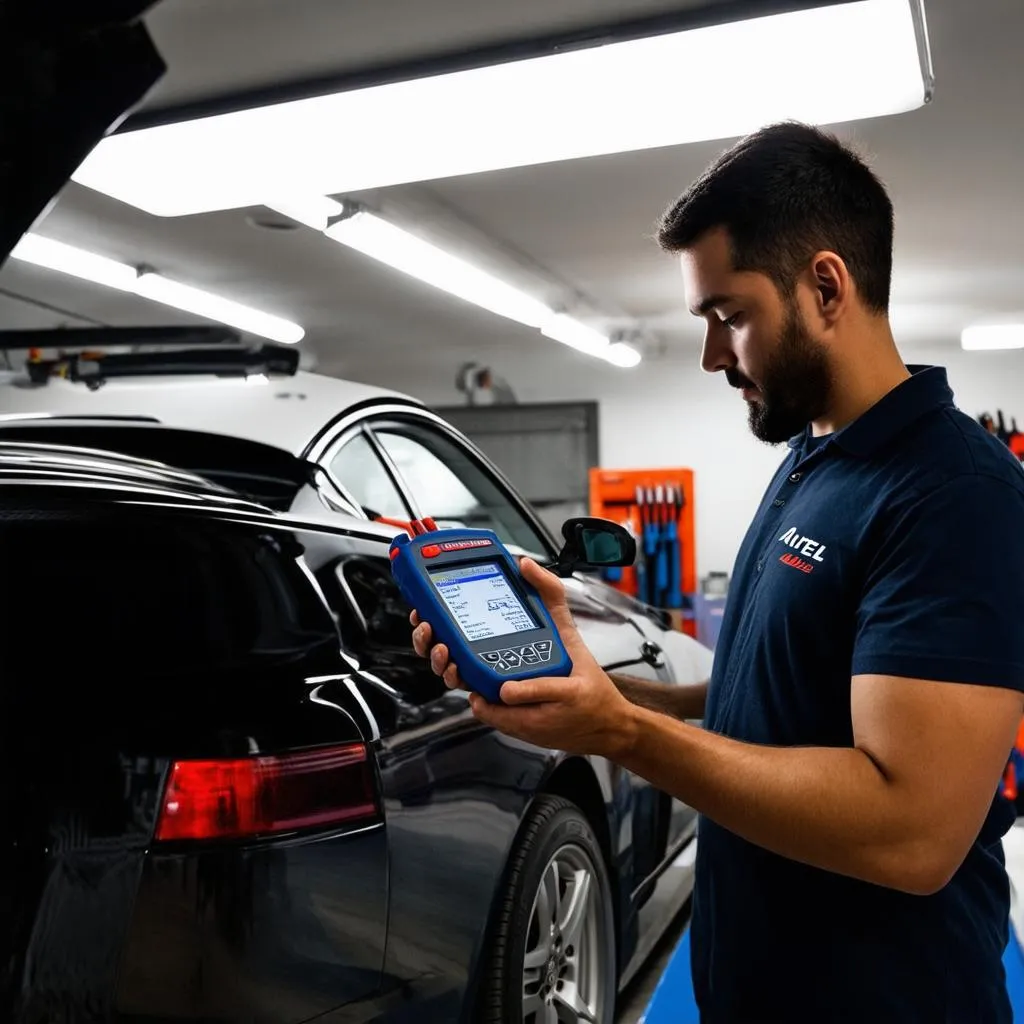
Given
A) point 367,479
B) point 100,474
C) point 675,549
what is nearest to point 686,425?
point 675,549

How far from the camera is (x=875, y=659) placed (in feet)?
3.59

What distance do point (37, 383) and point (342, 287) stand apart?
5.37 m

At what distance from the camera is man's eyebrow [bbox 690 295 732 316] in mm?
1328

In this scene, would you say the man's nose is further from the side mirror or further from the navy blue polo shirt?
the side mirror

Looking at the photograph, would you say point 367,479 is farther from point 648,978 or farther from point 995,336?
point 995,336

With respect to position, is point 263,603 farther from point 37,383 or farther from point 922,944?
point 37,383

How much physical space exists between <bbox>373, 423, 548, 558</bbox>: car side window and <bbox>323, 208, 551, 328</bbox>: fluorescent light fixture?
2.23 meters

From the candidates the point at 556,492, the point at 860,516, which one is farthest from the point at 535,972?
the point at 556,492

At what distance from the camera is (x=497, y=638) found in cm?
114

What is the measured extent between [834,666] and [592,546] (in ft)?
2.12

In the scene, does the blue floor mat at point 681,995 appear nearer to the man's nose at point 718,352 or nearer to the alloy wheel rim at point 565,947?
the alloy wheel rim at point 565,947

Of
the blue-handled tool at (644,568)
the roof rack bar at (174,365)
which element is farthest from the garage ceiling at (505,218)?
the blue-handled tool at (644,568)

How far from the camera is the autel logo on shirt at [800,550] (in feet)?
4.09

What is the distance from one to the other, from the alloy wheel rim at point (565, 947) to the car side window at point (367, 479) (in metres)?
1.02
